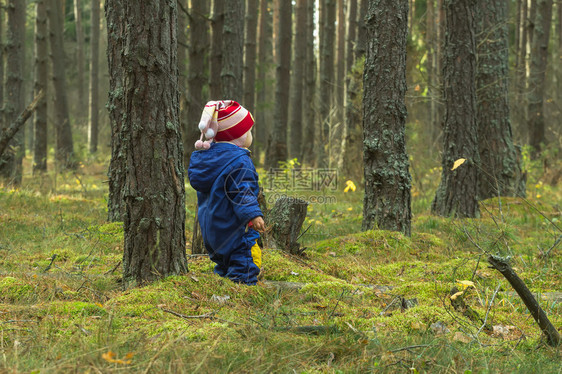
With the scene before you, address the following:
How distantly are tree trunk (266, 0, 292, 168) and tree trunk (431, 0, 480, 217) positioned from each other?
832cm

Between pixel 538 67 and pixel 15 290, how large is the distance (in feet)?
54.3

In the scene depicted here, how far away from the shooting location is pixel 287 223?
16.4 ft

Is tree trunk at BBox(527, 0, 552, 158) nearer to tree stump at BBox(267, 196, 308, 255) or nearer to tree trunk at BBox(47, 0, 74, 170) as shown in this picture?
tree stump at BBox(267, 196, 308, 255)

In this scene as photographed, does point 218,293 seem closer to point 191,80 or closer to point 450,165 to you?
point 450,165

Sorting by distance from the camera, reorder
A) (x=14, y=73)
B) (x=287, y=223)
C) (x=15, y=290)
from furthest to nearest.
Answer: (x=14, y=73) → (x=287, y=223) → (x=15, y=290)

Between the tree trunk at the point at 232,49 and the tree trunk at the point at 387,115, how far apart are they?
17.8ft

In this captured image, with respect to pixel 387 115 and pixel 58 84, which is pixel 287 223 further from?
pixel 58 84

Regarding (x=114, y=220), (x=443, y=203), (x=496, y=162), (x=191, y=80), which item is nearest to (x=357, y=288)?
(x=114, y=220)

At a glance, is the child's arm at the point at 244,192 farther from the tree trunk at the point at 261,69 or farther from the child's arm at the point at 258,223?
the tree trunk at the point at 261,69

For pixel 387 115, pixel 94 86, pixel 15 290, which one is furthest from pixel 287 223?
pixel 94 86

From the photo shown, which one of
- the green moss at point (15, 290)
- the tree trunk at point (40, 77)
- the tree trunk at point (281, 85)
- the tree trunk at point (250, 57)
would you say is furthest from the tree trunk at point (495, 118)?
the tree trunk at point (40, 77)

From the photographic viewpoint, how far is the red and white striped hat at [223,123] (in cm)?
392

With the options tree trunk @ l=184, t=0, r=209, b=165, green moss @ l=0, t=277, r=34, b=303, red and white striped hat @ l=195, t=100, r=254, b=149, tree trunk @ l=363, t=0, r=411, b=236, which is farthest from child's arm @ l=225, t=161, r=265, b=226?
tree trunk @ l=184, t=0, r=209, b=165

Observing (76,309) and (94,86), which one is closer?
(76,309)
